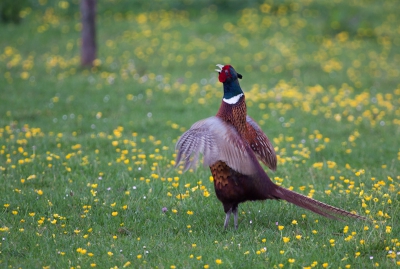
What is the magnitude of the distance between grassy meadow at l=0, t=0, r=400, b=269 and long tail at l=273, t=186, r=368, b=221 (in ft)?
0.63

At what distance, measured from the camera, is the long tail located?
4.97 m

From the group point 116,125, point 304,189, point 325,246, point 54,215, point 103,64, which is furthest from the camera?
point 103,64

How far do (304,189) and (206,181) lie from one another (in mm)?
1189

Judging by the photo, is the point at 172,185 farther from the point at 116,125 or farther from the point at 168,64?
the point at 168,64

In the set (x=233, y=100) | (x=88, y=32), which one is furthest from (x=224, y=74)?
(x=88, y=32)

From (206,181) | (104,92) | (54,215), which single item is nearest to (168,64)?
(104,92)

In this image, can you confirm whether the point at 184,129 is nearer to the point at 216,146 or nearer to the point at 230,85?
the point at 230,85

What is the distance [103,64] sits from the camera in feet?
44.0

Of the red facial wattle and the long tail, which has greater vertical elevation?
the red facial wattle

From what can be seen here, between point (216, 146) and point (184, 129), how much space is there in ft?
13.4

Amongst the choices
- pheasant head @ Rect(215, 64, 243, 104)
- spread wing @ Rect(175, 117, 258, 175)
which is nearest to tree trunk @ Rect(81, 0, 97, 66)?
pheasant head @ Rect(215, 64, 243, 104)

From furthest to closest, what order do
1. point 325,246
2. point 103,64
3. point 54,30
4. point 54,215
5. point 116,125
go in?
point 54,30, point 103,64, point 116,125, point 54,215, point 325,246

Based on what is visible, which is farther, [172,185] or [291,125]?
[291,125]

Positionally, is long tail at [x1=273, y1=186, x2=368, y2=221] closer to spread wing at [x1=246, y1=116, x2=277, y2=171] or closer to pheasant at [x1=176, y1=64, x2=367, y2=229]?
pheasant at [x1=176, y1=64, x2=367, y2=229]
